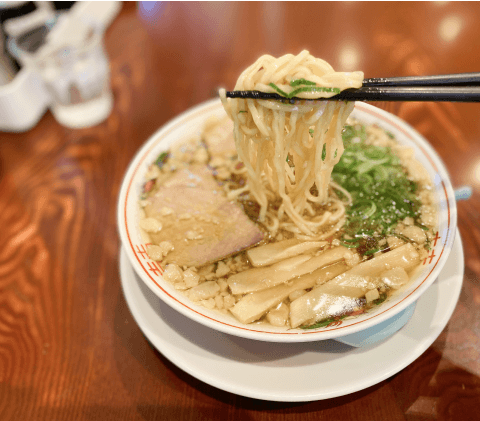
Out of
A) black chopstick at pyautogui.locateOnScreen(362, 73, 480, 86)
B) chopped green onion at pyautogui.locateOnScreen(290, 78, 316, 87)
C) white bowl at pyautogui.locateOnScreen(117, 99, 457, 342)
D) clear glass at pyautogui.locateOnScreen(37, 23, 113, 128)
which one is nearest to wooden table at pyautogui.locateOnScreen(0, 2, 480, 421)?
clear glass at pyautogui.locateOnScreen(37, 23, 113, 128)

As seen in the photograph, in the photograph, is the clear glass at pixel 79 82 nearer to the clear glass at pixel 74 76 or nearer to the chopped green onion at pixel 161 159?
the clear glass at pixel 74 76

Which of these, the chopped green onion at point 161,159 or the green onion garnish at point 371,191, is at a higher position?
the chopped green onion at point 161,159

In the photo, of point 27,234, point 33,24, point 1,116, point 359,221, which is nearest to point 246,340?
point 359,221

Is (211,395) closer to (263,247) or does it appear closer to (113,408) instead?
(113,408)

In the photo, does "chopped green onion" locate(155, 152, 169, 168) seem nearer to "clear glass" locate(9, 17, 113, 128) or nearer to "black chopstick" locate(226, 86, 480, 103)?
"black chopstick" locate(226, 86, 480, 103)

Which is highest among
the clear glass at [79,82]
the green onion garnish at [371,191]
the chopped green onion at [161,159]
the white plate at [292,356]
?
the clear glass at [79,82]

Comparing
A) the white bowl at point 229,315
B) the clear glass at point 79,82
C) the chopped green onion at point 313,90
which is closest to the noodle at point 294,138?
the chopped green onion at point 313,90
